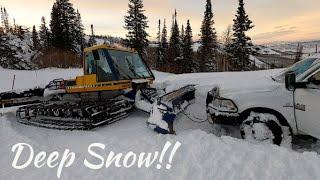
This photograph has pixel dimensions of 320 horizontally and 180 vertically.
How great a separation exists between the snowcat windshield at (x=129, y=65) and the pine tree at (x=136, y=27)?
35.4 m

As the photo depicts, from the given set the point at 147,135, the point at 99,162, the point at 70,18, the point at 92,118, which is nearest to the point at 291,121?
the point at 147,135

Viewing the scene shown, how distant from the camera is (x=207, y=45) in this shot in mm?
60344

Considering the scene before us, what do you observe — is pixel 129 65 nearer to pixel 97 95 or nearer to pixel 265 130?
pixel 97 95

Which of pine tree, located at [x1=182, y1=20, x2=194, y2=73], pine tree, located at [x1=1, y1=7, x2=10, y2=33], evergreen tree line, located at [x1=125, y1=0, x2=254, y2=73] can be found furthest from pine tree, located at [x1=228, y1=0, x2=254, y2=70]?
pine tree, located at [x1=1, y1=7, x2=10, y2=33]

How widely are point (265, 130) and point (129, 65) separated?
246 inches

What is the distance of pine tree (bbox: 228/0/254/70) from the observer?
46562mm

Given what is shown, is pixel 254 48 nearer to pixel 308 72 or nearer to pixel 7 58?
pixel 7 58

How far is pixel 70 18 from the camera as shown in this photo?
57.4 meters

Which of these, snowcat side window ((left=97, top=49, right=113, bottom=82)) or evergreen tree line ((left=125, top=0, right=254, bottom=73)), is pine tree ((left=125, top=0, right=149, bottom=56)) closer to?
evergreen tree line ((left=125, top=0, right=254, bottom=73))

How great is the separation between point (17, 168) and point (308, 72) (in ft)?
18.5

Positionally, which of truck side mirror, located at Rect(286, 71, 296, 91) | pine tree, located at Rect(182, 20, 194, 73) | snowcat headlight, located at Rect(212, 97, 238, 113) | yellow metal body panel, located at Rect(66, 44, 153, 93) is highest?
pine tree, located at Rect(182, 20, 194, 73)

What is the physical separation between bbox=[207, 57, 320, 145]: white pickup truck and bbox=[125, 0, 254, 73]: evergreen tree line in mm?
30068

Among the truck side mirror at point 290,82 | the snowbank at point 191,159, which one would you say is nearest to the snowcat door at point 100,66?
the snowbank at point 191,159

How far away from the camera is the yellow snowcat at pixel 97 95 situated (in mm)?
10203
